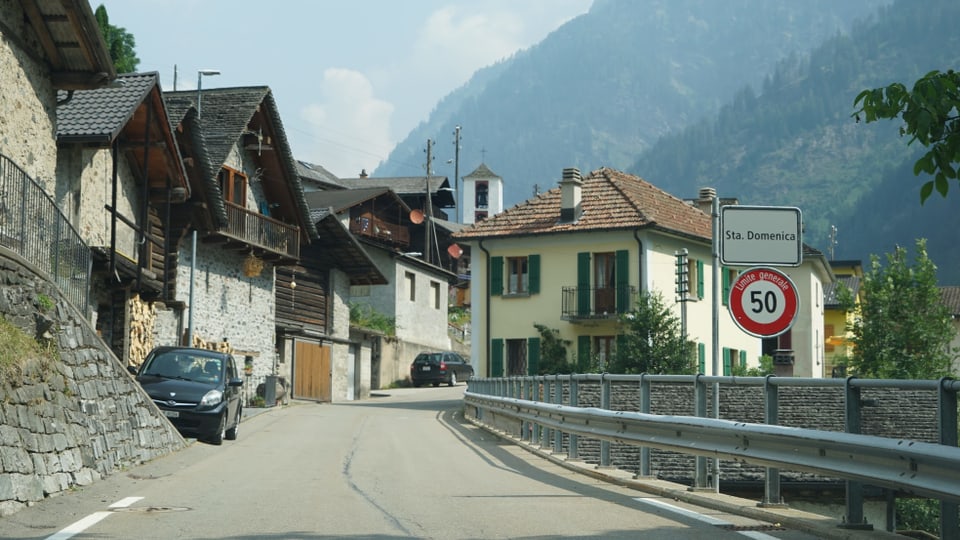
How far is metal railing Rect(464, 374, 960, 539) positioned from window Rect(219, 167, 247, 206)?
24.4m

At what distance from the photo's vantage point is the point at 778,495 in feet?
33.3

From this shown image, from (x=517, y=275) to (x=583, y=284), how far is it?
3098 mm

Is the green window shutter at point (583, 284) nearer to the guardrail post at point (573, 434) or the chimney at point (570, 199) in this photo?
the chimney at point (570, 199)

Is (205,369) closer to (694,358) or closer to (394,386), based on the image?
(694,358)

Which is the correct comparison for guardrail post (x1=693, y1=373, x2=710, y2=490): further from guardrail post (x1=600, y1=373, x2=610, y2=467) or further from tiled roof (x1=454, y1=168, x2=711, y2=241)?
tiled roof (x1=454, y1=168, x2=711, y2=241)

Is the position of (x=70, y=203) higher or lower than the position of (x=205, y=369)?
higher

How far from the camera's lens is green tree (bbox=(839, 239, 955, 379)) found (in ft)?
195

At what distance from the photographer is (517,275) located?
48469 millimetres

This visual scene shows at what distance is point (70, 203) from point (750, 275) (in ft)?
58.3

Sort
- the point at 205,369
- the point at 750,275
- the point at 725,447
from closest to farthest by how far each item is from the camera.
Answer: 1. the point at 725,447
2. the point at 750,275
3. the point at 205,369

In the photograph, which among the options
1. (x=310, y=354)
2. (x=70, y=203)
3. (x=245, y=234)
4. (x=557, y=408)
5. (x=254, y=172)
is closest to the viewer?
(x=557, y=408)

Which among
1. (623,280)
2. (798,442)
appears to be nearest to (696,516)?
(798,442)

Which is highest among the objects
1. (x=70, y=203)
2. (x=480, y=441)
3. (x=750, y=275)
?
(x=70, y=203)

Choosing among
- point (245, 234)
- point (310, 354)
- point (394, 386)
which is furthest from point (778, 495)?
point (394, 386)
